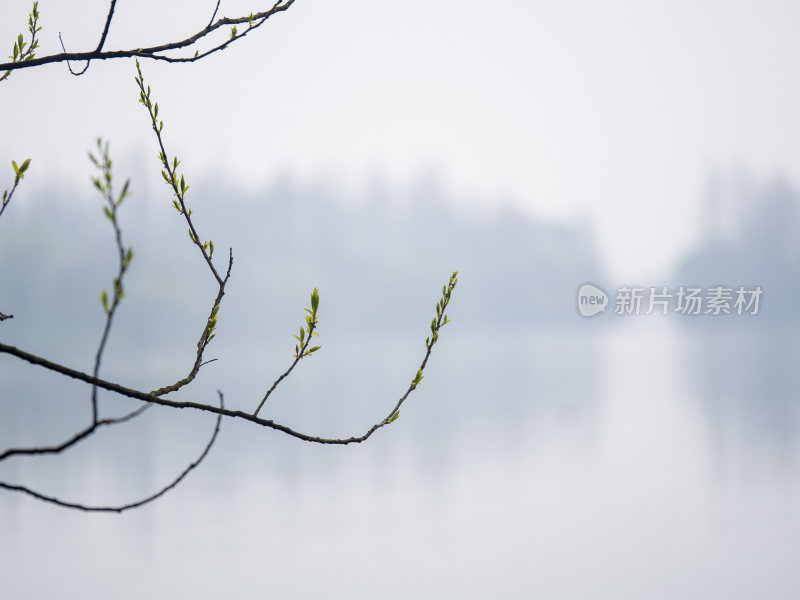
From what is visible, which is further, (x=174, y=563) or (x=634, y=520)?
(x=634, y=520)

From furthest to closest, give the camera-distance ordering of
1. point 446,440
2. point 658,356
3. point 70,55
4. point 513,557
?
point 658,356 → point 446,440 → point 513,557 → point 70,55

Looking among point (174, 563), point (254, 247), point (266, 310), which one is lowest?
point (174, 563)

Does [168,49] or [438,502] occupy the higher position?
[168,49]

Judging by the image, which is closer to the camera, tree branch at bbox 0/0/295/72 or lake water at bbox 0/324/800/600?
tree branch at bbox 0/0/295/72

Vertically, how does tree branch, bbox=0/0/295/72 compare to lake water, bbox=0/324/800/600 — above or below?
above

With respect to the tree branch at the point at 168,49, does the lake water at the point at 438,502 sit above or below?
below

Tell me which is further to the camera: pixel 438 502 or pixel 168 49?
pixel 438 502

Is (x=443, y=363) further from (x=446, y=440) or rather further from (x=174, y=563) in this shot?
(x=174, y=563)

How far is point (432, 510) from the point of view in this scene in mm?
9992

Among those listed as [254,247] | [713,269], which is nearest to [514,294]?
[713,269]

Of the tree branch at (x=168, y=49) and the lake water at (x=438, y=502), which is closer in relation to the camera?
the tree branch at (x=168, y=49)

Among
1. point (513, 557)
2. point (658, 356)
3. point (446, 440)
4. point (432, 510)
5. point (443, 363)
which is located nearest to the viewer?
point (513, 557)

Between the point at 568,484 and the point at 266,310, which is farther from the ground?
the point at 266,310

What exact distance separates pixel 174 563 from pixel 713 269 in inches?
1624
